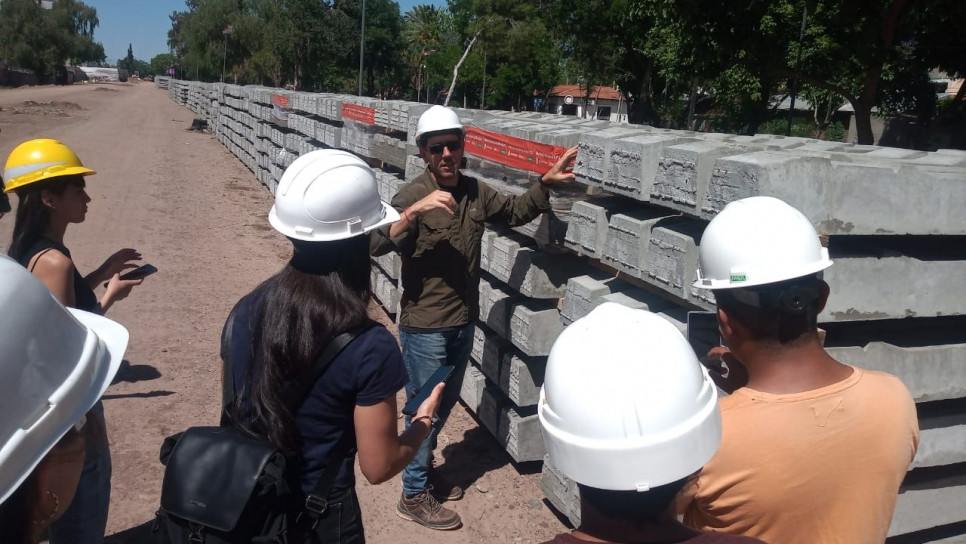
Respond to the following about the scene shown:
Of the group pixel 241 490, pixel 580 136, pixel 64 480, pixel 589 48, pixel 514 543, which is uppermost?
pixel 589 48

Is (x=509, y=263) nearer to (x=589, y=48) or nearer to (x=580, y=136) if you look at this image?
(x=580, y=136)

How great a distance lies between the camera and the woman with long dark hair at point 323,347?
2035 millimetres

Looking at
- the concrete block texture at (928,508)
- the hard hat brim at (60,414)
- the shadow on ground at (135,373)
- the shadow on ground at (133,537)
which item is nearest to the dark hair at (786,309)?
the hard hat brim at (60,414)

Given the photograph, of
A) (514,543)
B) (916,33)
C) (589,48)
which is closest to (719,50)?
(916,33)

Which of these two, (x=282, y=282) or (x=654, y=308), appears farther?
(x=654, y=308)

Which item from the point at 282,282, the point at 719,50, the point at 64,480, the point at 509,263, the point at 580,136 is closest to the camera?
the point at 64,480

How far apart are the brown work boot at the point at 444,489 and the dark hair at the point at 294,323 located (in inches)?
94.3

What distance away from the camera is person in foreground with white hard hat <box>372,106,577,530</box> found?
12.9 feet

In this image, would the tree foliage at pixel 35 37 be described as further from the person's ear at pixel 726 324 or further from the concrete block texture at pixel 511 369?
the person's ear at pixel 726 324

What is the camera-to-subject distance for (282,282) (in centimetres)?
211

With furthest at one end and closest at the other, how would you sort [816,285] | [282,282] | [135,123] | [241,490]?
[135,123] < [282,282] < [241,490] < [816,285]

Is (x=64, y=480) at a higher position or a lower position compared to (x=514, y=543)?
higher

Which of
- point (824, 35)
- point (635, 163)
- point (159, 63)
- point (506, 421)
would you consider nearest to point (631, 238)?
point (635, 163)

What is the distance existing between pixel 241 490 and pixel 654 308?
2.10 metres
